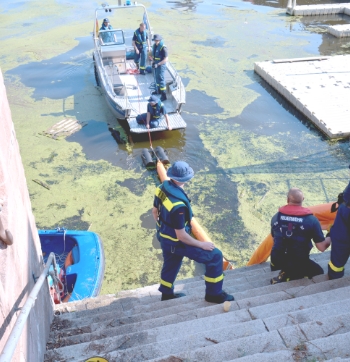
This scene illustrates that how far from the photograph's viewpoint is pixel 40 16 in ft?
60.8

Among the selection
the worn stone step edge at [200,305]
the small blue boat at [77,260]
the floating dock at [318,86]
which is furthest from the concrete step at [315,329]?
the floating dock at [318,86]

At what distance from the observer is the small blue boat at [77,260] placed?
4.73 m

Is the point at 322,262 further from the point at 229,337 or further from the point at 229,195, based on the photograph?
the point at 229,195

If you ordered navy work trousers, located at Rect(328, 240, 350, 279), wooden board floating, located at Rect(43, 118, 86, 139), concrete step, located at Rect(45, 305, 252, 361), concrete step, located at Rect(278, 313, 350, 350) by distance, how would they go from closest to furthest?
concrete step, located at Rect(278, 313, 350, 350) < concrete step, located at Rect(45, 305, 252, 361) < navy work trousers, located at Rect(328, 240, 350, 279) < wooden board floating, located at Rect(43, 118, 86, 139)

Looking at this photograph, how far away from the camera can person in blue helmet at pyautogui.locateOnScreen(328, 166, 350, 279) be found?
10.5 ft

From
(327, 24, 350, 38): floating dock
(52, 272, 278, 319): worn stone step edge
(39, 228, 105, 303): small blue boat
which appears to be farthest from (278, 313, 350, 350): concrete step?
(327, 24, 350, 38): floating dock

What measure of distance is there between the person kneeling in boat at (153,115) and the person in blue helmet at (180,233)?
5.07 metres

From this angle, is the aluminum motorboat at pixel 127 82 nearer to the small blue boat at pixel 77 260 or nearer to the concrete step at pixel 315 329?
the small blue boat at pixel 77 260

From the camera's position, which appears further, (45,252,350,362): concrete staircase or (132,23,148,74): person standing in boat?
(132,23,148,74): person standing in boat

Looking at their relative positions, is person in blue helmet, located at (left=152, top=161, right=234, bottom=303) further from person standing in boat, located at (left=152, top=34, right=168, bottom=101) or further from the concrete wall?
person standing in boat, located at (left=152, top=34, right=168, bottom=101)

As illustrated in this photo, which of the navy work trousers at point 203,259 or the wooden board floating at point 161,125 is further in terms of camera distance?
the wooden board floating at point 161,125

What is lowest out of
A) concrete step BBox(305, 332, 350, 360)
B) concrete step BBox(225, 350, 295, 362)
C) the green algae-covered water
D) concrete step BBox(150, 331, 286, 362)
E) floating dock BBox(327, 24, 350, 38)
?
the green algae-covered water

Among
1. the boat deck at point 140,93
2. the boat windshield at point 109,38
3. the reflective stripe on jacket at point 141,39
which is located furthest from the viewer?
the boat windshield at point 109,38

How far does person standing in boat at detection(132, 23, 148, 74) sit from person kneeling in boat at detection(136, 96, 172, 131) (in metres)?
2.94
